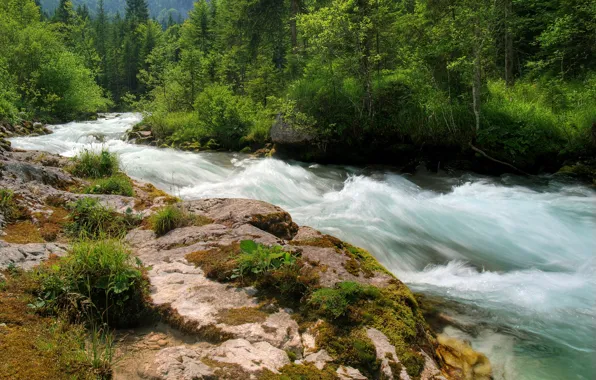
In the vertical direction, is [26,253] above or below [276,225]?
above

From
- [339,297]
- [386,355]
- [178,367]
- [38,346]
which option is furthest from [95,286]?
[386,355]

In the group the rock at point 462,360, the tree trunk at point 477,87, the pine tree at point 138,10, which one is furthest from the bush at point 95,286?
the pine tree at point 138,10

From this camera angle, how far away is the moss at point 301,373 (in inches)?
99.0

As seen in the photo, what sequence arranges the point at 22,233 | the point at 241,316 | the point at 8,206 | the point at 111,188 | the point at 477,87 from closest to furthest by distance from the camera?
the point at 241,316, the point at 22,233, the point at 8,206, the point at 111,188, the point at 477,87

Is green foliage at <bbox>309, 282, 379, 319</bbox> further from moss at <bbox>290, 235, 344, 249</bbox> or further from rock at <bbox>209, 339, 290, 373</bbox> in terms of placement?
moss at <bbox>290, 235, 344, 249</bbox>

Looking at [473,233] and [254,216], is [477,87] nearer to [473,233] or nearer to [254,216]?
[473,233]

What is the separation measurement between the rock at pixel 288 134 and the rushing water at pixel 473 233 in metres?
1.02

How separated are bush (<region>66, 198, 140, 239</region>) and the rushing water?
13.6 feet

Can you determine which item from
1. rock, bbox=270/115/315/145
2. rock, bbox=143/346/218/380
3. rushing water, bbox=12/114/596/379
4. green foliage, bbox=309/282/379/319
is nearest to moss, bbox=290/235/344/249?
green foliage, bbox=309/282/379/319

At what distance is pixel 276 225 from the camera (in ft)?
16.9

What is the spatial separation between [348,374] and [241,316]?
3.38 ft

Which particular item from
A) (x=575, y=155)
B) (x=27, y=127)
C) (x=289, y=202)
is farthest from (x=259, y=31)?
(x=575, y=155)

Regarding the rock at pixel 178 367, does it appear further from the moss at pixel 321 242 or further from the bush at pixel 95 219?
the bush at pixel 95 219

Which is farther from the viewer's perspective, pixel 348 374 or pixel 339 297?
pixel 339 297
